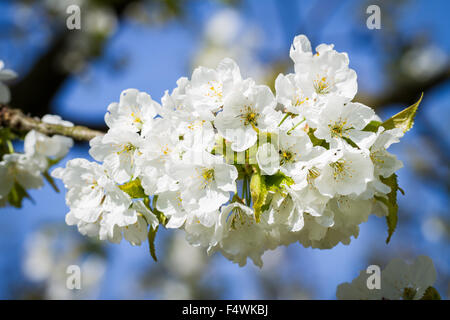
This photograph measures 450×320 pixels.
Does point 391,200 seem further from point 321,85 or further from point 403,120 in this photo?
point 321,85

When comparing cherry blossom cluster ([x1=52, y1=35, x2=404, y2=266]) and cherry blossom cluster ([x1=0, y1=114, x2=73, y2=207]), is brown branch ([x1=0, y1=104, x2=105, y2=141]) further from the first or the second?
cherry blossom cluster ([x1=52, y1=35, x2=404, y2=266])

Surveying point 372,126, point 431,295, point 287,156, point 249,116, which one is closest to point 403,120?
point 372,126

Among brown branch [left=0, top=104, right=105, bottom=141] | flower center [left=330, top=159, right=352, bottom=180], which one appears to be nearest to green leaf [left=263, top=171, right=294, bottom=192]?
flower center [left=330, top=159, right=352, bottom=180]

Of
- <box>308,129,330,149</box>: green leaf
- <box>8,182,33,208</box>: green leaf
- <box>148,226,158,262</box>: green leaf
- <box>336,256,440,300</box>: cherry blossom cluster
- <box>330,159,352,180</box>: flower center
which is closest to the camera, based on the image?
<box>330,159,352,180</box>: flower center

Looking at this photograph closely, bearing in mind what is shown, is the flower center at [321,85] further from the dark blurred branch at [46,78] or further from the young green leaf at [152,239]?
the dark blurred branch at [46,78]

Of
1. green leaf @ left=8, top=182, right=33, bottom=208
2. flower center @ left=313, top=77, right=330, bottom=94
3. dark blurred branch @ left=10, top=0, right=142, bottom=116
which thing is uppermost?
dark blurred branch @ left=10, top=0, right=142, bottom=116

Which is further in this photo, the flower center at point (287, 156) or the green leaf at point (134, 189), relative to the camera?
the green leaf at point (134, 189)

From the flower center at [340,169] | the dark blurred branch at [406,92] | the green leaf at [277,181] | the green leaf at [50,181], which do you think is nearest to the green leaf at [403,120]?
the flower center at [340,169]

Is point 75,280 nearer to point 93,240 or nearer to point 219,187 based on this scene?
point 219,187

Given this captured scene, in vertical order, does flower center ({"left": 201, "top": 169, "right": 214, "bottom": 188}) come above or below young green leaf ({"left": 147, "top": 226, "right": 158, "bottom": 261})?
above
